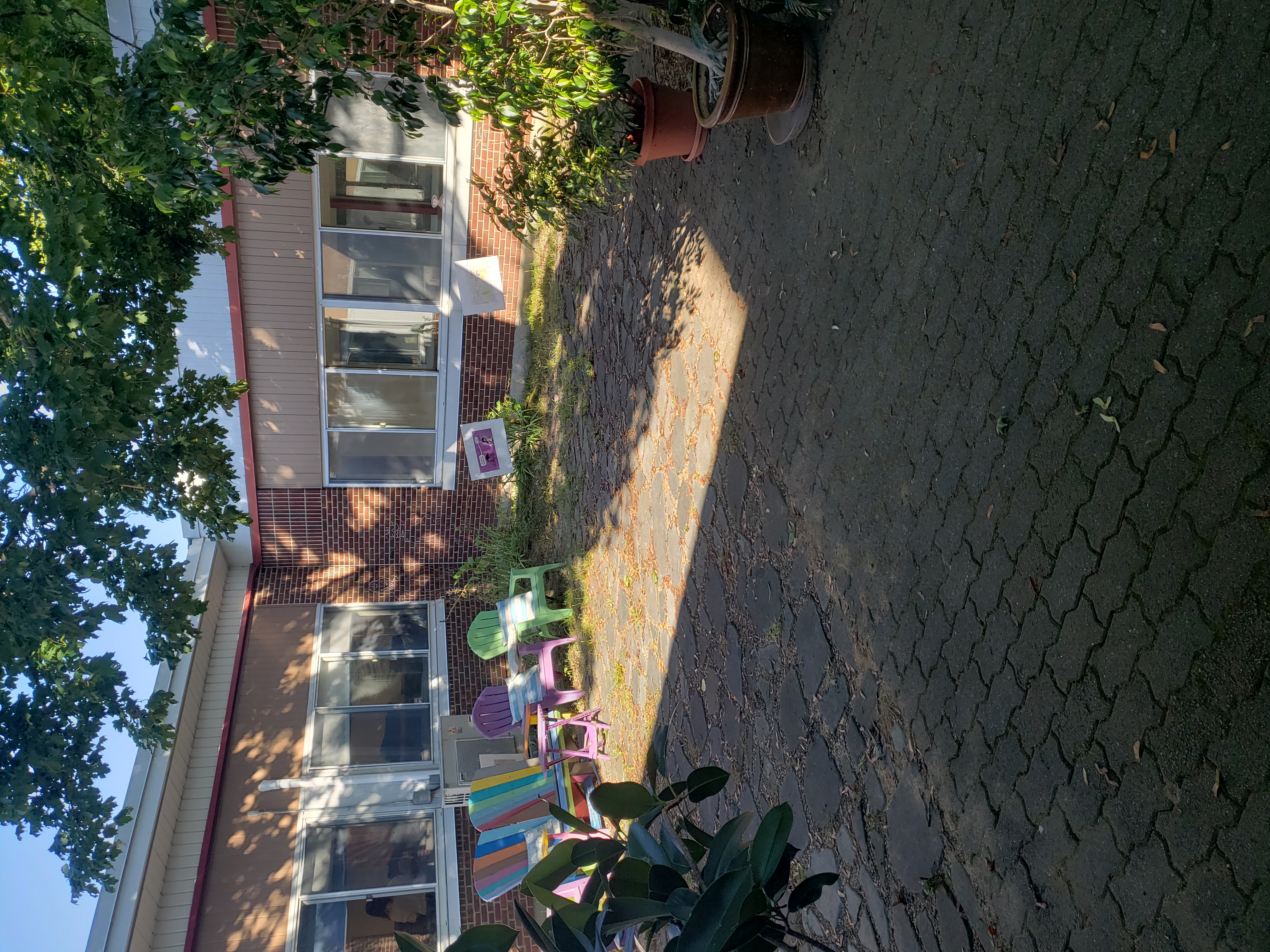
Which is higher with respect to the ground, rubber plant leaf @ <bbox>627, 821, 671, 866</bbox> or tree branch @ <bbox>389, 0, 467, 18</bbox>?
tree branch @ <bbox>389, 0, 467, 18</bbox>

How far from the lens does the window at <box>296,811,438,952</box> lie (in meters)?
7.55

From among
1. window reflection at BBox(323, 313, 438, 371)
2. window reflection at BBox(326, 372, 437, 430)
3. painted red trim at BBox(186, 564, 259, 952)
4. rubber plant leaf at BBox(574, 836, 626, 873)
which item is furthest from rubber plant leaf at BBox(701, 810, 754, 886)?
window reflection at BBox(326, 372, 437, 430)

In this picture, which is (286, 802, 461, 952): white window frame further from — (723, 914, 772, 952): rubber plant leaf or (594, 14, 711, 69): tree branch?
(594, 14, 711, 69): tree branch

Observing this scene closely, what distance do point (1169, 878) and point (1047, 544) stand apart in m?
1.09

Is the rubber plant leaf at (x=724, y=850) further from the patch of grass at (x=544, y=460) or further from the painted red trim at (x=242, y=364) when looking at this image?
the painted red trim at (x=242, y=364)

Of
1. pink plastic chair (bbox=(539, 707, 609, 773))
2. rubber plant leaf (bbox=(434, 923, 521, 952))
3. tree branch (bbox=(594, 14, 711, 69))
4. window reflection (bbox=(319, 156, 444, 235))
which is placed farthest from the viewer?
window reflection (bbox=(319, 156, 444, 235))

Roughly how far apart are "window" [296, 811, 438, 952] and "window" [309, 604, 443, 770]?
0.65 meters

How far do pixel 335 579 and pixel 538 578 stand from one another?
3.14m

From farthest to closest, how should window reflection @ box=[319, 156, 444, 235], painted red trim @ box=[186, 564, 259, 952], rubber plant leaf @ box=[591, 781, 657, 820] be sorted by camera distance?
window reflection @ box=[319, 156, 444, 235] < painted red trim @ box=[186, 564, 259, 952] < rubber plant leaf @ box=[591, 781, 657, 820]

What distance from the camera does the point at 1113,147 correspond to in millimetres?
2863

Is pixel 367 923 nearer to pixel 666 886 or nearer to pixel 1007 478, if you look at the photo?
pixel 666 886

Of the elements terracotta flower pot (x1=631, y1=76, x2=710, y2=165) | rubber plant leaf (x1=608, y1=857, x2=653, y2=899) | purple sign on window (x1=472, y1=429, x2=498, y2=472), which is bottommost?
purple sign on window (x1=472, y1=429, x2=498, y2=472)

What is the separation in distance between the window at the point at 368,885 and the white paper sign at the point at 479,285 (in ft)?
16.9

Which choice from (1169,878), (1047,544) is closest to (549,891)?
(1169,878)
